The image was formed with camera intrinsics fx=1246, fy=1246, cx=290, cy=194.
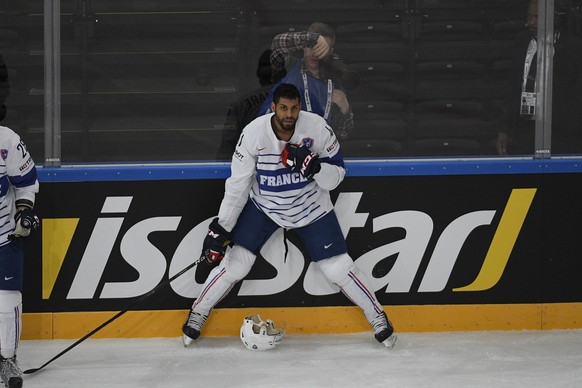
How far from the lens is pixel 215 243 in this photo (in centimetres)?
587

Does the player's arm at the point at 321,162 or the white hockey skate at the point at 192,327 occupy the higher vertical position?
the player's arm at the point at 321,162

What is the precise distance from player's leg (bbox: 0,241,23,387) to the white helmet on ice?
43.8 inches

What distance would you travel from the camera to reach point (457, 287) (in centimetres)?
624

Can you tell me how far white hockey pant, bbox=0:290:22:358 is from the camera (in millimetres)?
5379

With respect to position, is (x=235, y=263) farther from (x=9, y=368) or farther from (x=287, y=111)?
(x=9, y=368)

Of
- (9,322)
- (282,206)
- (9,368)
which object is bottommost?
(9,368)

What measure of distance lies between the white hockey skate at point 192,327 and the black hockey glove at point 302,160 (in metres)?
0.89

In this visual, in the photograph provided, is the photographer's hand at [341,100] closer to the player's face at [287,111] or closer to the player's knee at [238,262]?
the player's face at [287,111]

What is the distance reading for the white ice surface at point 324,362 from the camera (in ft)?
17.8

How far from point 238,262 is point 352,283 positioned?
0.56 m

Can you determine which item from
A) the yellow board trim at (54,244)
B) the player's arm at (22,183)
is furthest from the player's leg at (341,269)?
the player's arm at (22,183)

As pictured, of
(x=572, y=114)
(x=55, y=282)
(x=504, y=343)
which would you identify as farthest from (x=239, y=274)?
(x=572, y=114)

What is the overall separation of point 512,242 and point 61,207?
2.24m

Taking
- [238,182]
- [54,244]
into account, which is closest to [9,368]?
[54,244]
